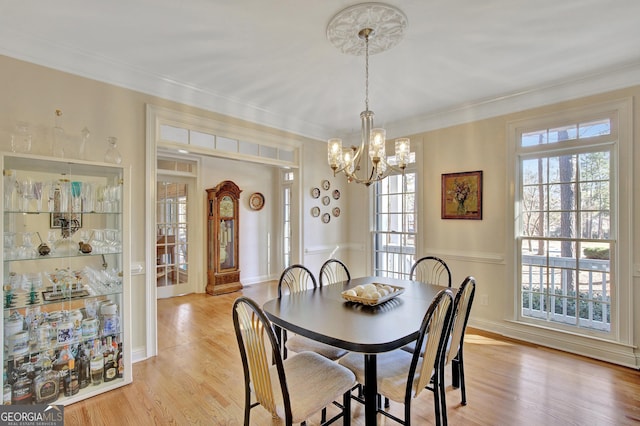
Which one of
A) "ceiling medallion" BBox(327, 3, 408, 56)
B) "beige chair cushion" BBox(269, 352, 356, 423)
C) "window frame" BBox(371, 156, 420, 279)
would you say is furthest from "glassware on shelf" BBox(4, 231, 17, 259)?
"window frame" BBox(371, 156, 420, 279)

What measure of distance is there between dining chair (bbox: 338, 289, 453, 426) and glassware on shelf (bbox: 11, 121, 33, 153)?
2.81 meters

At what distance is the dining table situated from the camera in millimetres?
1591

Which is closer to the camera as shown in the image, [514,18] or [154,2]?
[154,2]

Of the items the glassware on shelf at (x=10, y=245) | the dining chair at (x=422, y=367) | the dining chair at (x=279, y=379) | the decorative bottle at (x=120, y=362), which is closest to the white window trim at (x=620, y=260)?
the dining chair at (x=422, y=367)

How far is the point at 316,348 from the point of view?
86.0 inches

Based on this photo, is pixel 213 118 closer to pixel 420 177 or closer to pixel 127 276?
pixel 127 276

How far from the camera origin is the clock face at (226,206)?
5.63m

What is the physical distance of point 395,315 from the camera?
198 centimetres

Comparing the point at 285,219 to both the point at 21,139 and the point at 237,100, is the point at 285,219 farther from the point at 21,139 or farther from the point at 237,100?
the point at 21,139

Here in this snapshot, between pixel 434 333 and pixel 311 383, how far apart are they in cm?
75

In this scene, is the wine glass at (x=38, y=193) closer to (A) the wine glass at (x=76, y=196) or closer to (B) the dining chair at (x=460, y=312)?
(A) the wine glass at (x=76, y=196)

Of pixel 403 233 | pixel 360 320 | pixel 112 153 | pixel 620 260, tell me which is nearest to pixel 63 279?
pixel 112 153

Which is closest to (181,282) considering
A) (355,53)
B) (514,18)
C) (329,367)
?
(329,367)

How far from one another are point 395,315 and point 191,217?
4.57 meters
